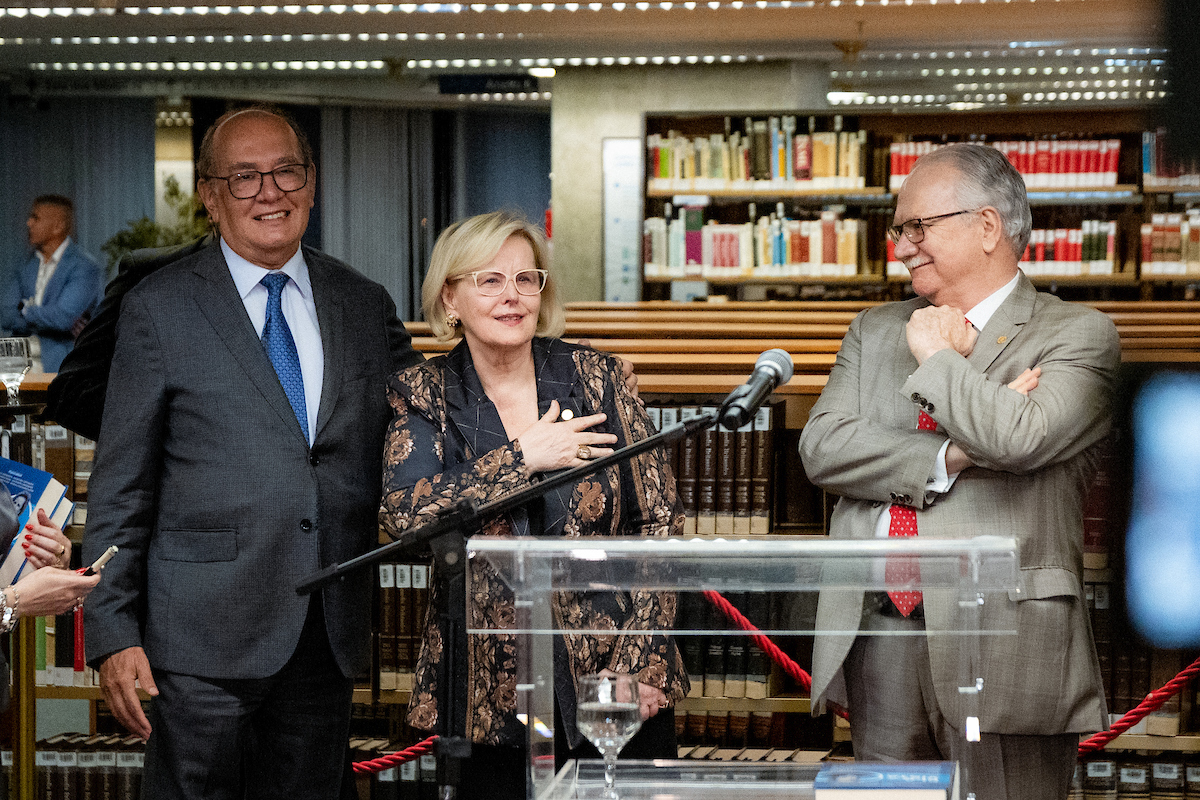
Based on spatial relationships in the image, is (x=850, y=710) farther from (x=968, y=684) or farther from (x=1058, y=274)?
(x=1058, y=274)

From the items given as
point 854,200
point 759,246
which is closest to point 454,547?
point 759,246

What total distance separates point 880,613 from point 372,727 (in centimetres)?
237

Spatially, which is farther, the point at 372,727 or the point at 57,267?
the point at 57,267

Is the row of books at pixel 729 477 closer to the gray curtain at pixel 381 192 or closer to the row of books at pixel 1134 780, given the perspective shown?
the row of books at pixel 1134 780

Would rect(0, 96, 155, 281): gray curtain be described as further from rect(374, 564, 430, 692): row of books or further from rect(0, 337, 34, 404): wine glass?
rect(374, 564, 430, 692): row of books

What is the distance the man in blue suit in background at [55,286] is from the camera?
8.22 meters

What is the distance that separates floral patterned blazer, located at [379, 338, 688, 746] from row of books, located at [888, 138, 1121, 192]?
21.6 feet

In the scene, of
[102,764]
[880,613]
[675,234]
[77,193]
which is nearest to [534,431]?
[880,613]

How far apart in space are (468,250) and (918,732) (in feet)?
3.57

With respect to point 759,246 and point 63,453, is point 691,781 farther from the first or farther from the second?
point 759,246

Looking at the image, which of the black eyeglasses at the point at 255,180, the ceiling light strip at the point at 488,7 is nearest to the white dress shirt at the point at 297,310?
the black eyeglasses at the point at 255,180

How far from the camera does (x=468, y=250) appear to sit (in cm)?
212

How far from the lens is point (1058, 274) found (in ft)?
27.0

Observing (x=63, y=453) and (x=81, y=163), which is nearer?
(x=63, y=453)
